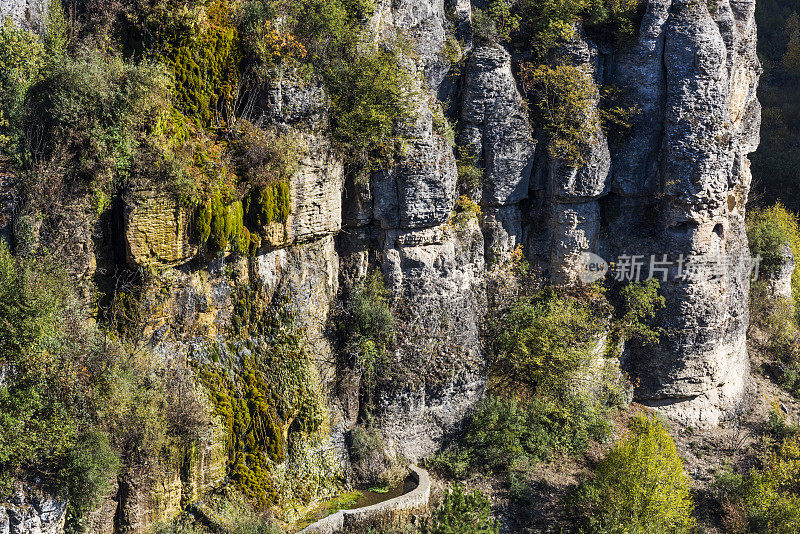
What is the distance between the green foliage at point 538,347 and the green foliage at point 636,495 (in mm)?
2846

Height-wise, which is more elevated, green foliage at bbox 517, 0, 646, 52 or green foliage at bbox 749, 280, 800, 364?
green foliage at bbox 517, 0, 646, 52

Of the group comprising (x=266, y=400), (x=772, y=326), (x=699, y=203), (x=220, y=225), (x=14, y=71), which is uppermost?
(x=14, y=71)

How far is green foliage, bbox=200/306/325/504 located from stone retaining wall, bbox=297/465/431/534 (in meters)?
1.26

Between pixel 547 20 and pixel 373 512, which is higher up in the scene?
pixel 547 20

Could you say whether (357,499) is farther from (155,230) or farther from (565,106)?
(565,106)

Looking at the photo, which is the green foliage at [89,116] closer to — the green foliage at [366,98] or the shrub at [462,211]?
the green foliage at [366,98]

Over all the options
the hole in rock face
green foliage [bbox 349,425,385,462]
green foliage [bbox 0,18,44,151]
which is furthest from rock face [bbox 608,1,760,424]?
green foliage [bbox 0,18,44,151]

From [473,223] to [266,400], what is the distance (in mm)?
7888

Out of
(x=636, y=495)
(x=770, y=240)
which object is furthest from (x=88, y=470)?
(x=770, y=240)

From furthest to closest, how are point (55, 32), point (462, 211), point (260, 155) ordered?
point (462, 211) < point (260, 155) < point (55, 32)

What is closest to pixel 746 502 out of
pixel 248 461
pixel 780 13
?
pixel 248 461

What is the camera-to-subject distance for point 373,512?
1588 centimetres

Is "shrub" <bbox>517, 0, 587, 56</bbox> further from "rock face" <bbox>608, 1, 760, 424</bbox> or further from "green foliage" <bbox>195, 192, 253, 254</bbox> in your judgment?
"green foliage" <bbox>195, 192, 253, 254</bbox>

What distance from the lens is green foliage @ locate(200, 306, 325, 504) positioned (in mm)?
15266
